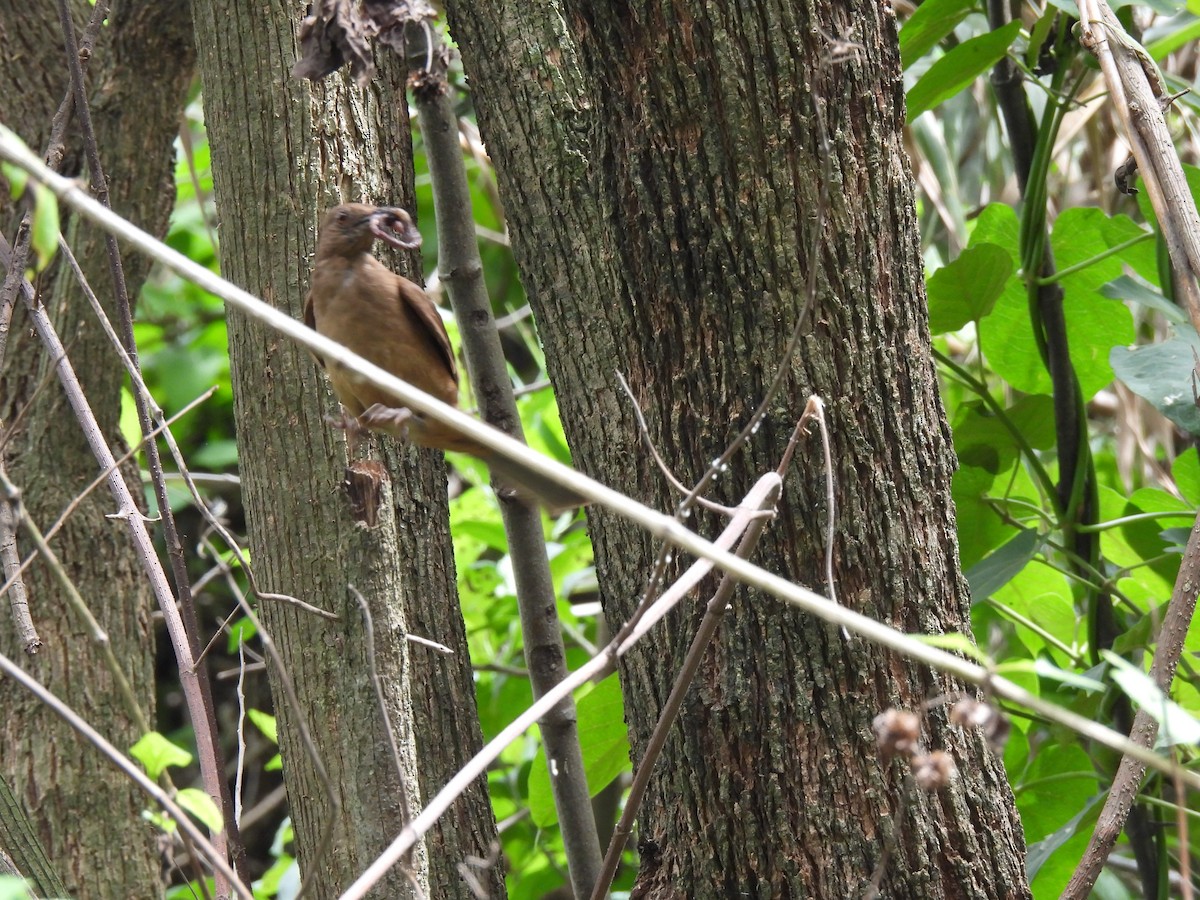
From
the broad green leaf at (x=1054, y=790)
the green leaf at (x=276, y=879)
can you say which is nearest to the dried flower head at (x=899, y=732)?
the broad green leaf at (x=1054, y=790)

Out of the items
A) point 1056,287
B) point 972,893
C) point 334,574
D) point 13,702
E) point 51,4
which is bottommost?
point 972,893

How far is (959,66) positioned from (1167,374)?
2.38ft

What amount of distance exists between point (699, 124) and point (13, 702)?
2.33 meters

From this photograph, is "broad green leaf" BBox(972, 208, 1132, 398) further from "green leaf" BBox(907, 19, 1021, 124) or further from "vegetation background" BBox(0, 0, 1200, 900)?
"green leaf" BBox(907, 19, 1021, 124)

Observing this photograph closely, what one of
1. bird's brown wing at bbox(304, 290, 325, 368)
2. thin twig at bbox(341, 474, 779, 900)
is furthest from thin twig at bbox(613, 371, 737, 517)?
bird's brown wing at bbox(304, 290, 325, 368)

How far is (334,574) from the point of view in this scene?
1914 millimetres

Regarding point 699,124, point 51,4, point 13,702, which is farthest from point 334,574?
point 51,4

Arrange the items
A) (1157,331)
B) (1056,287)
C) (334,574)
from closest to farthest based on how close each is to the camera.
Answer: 1. (334,574)
2. (1056,287)
3. (1157,331)

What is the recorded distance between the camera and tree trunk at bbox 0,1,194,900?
3.00m

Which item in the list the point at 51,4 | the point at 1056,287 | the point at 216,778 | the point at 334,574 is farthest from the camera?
the point at 51,4

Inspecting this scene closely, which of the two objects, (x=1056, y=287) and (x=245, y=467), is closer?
(x=245, y=467)

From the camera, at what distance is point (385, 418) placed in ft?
6.17

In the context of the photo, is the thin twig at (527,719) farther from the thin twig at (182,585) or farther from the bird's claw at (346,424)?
the bird's claw at (346,424)

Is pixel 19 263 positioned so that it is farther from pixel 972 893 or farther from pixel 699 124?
pixel 972 893
